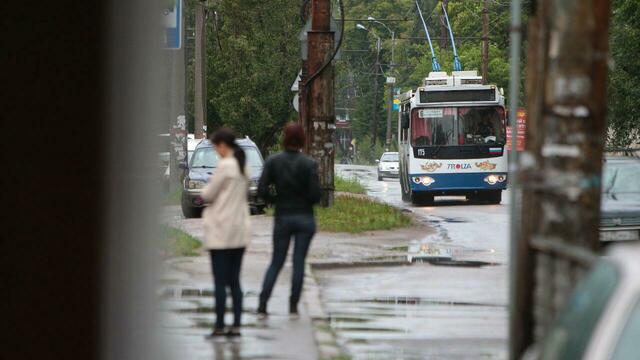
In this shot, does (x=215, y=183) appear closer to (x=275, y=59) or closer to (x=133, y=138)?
(x=133, y=138)

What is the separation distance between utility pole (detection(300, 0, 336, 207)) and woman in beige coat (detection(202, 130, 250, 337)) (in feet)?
44.6

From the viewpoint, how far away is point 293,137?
12.0 metres

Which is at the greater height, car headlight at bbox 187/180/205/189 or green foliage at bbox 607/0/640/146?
green foliage at bbox 607/0/640/146

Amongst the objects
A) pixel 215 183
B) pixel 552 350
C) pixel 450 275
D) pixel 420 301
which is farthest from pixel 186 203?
pixel 552 350

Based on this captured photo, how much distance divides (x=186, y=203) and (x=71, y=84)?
16061 mm

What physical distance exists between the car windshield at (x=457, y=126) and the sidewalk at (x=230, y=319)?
16.1m

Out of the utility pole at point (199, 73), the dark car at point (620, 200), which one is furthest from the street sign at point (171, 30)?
the utility pole at point (199, 73)

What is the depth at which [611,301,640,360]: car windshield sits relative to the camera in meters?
4.38

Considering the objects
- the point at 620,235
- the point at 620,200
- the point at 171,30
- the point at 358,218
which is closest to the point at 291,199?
the point at 171,30

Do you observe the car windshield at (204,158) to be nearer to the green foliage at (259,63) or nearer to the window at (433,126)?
the window at (433,126)

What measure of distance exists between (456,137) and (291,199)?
68.3ft

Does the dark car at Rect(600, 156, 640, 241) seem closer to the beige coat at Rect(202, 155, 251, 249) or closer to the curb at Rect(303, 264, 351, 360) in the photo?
the curb at Rect(303, 264, 351, 360)

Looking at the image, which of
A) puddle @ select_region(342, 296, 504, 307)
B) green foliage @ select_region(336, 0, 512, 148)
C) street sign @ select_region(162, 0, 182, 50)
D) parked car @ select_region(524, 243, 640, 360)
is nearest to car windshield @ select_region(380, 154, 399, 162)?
green foliage @ select_region(336, 0, 512, 148)

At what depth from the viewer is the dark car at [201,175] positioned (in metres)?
26.5
